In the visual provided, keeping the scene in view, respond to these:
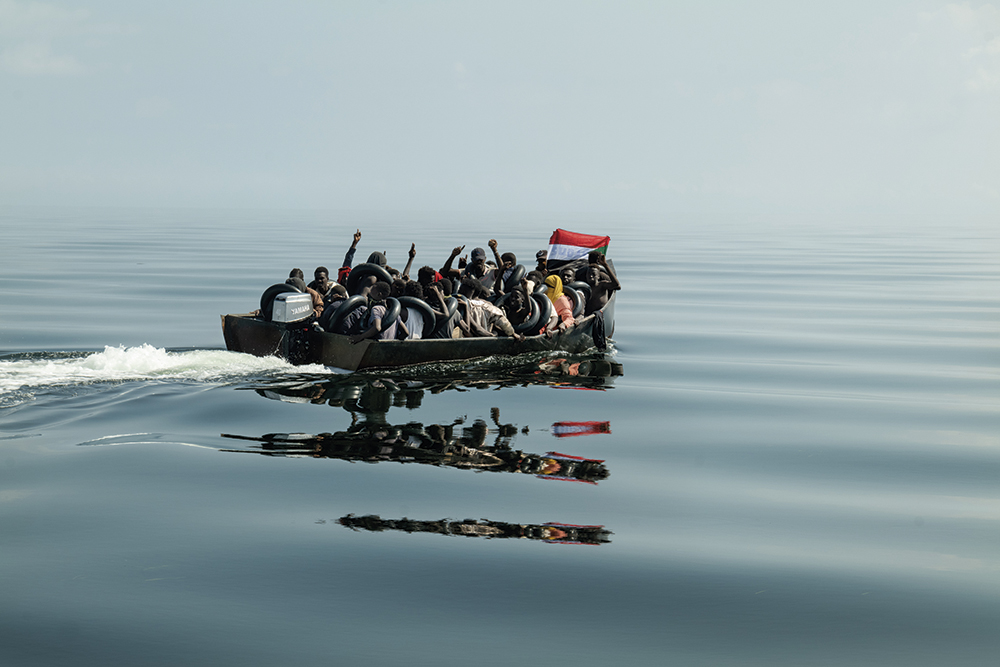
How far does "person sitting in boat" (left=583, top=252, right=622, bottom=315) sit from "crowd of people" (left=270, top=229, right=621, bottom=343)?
1.04 metres

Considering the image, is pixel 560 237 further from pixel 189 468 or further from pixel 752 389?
pixel 189 468

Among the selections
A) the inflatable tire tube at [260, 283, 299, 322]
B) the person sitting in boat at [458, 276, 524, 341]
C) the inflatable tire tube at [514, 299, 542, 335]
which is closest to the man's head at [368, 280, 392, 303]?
the inflatable tire tube at [260, 283, 299, 322]

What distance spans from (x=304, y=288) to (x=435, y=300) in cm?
232

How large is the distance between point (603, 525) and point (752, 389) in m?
8.39

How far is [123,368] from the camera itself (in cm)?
1523

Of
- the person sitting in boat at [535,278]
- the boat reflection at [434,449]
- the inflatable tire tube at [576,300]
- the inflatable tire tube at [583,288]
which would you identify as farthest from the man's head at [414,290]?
the inflatable tire tube at [583,288]

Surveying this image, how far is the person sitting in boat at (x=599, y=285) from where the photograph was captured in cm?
2206

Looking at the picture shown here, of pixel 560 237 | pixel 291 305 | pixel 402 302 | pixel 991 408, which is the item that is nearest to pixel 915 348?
pixel 991 408

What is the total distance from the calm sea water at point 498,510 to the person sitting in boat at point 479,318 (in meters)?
0.72

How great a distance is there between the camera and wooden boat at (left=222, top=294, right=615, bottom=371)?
1598 cm

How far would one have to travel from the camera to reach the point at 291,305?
52.3ft

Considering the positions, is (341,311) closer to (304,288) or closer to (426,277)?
(304,288)

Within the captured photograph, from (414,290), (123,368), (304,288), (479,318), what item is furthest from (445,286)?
(123,368)

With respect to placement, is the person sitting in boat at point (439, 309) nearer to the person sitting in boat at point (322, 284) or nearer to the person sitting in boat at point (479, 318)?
the person sitting in boat at point (479, 318)
